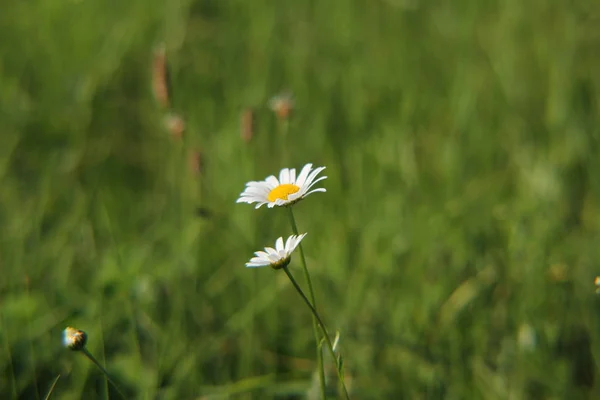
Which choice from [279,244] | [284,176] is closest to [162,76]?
[284,176]

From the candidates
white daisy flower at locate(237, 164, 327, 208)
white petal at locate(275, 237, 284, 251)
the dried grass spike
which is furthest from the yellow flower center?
the dried grass spike

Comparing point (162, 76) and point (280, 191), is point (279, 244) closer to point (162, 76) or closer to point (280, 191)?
point (280, 191)

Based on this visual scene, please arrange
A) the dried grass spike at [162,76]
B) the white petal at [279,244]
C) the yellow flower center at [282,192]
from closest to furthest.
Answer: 1. the white petal at [279,244]
2. the yellow flower center at [282,192]
3. the dried grass spike at [162,76]

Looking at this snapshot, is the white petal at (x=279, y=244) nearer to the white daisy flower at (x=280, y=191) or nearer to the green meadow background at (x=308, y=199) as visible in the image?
the white daisy flower at (x=280, y=191)

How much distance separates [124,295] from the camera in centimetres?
168

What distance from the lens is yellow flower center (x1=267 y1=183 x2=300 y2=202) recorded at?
1.17m

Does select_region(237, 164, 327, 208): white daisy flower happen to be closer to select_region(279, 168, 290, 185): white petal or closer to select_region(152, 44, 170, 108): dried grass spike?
select_region(279, 168, 290, 185): white petal

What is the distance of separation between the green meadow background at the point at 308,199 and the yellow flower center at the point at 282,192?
430 mm

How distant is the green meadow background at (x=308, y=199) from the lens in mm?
1661

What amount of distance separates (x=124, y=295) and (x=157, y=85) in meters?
0.48

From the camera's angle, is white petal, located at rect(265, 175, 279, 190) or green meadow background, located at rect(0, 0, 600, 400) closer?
white petal, located at rect(265, 175, 279, 190)

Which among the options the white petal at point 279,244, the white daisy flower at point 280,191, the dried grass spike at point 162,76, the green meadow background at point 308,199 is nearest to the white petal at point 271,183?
the white daisy flower at point 280,191

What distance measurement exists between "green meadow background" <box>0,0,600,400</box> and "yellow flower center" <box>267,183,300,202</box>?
430 mm

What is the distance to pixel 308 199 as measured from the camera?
7.55 feet
